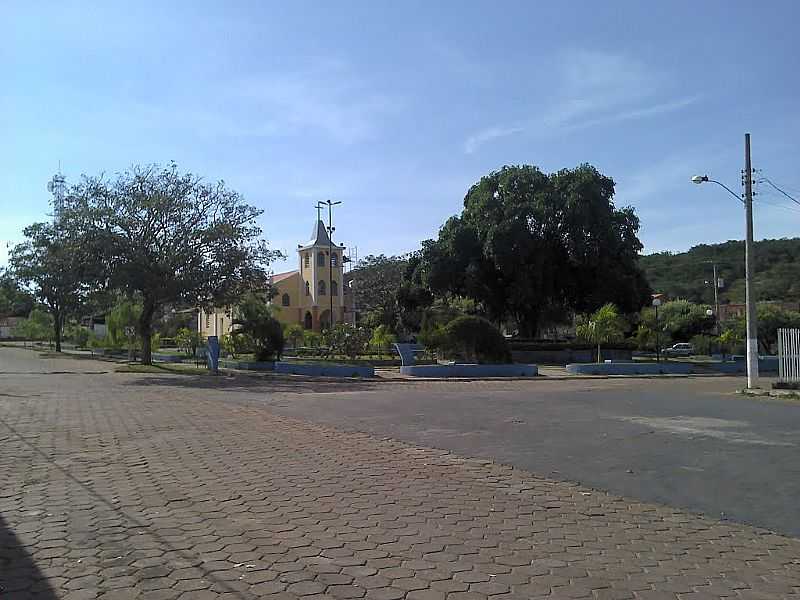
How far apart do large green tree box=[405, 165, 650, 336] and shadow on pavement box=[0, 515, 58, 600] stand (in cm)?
3957

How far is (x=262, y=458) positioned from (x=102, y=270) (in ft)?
78.8

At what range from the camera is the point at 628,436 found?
12.3m

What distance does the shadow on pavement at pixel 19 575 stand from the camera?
4809mm

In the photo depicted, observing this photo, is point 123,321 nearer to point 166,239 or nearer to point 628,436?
point 166,239

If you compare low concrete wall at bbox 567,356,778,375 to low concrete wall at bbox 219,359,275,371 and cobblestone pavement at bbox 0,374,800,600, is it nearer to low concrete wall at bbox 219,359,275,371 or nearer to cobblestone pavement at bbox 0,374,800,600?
low concrete wall at bbox 219,359,275,371

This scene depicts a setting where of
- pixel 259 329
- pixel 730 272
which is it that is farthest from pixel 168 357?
pixel 730 272

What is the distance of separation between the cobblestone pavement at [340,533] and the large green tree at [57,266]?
21712 millimetres

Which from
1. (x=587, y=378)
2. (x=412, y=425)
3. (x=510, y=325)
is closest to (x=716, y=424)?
(x=412, y=425)

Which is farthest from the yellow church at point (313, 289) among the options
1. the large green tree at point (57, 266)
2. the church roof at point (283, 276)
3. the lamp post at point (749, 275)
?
the lamp post at point (749, 275)

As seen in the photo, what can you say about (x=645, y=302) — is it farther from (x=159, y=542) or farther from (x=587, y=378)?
(x=159, y=542)

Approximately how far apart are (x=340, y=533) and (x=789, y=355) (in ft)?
70.7

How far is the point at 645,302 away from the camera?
Result: 158ft

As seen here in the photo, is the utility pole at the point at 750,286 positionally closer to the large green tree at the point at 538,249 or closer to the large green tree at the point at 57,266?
the large green tree at the point at 538,249

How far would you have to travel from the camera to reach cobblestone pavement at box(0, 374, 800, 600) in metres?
5.02
